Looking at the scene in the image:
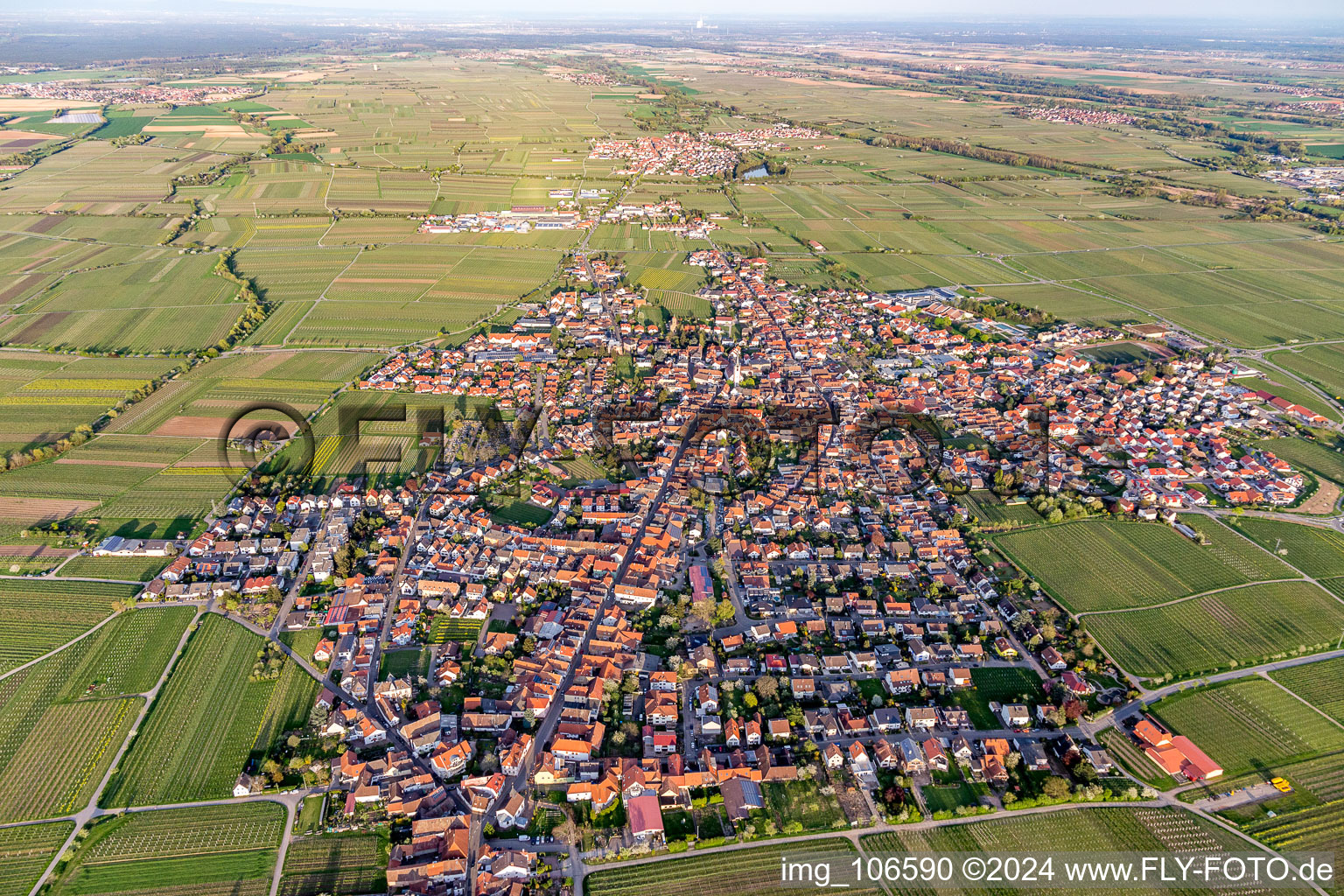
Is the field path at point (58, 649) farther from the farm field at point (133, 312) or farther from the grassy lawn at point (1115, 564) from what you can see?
the grassy lawn at point (1115, 564)

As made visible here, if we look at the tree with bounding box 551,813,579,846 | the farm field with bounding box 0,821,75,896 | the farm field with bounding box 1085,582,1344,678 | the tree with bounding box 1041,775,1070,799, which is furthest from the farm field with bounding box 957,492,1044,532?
the farm field with bounding box 0,821,75,896

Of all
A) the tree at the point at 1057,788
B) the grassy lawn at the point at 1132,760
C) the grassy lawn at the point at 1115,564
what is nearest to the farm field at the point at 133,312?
the grassy lawn at the point at 1115,564

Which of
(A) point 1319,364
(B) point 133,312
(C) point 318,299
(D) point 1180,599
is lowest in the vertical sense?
(D) point 1180,599

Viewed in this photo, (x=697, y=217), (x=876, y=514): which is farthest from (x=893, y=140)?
(x=876, y=514)

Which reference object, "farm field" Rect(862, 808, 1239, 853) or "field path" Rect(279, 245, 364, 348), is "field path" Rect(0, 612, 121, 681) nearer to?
"field path" Rect(279, 245, 364, 348)

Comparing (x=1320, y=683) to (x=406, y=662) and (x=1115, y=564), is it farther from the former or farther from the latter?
(x=406, y=662)

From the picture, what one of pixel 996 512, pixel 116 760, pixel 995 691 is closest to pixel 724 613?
pixel 995 691
